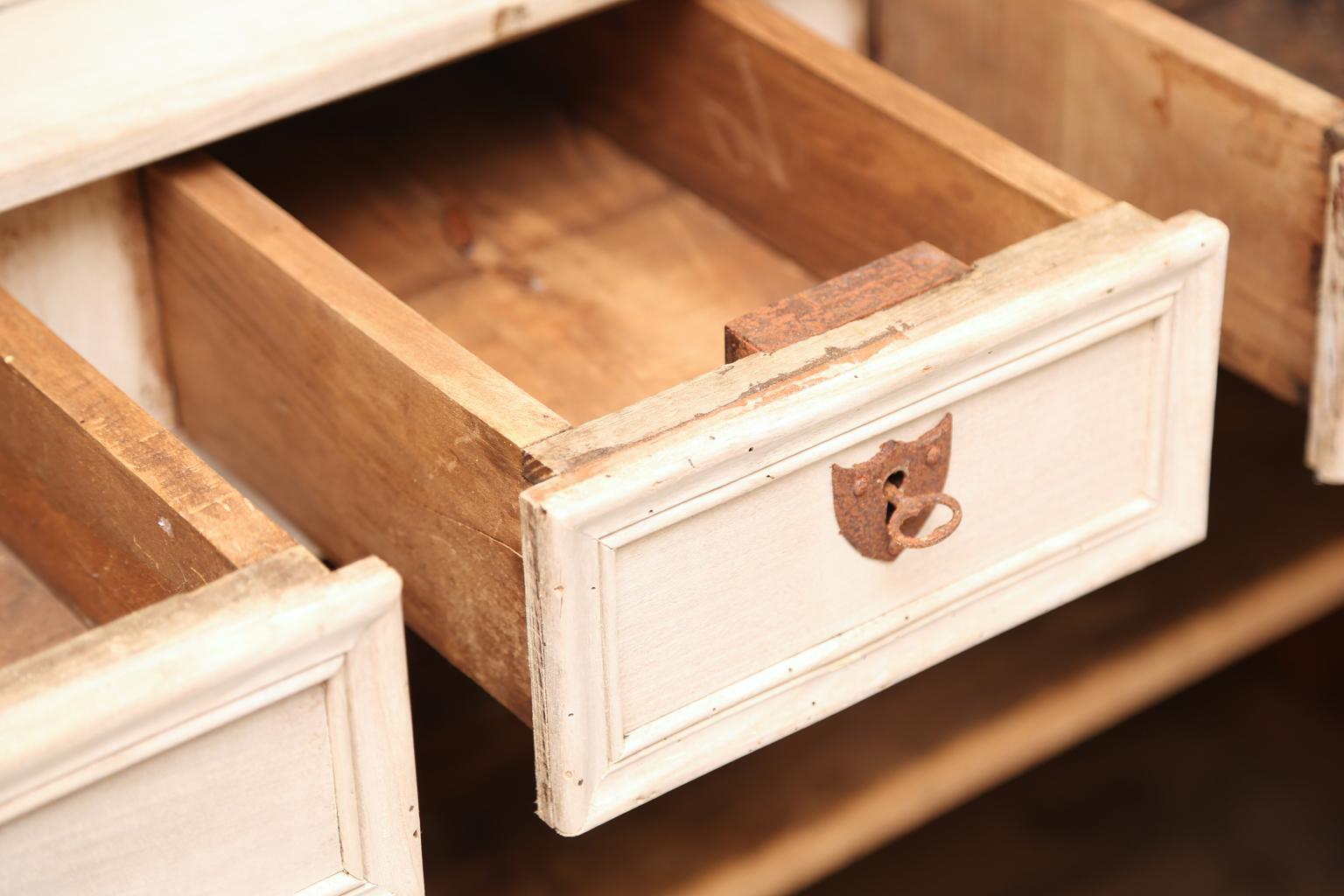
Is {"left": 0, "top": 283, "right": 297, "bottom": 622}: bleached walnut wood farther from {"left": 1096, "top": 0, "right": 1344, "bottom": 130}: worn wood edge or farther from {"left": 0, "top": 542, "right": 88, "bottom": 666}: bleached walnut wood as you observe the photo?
{"left": 1096, "top": 0, "right": 1344, "bottom": 130}: worn wood edge

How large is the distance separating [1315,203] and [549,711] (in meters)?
0.40

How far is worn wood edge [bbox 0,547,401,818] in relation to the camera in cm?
52

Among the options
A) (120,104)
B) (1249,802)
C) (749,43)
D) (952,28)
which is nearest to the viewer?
(120,104)

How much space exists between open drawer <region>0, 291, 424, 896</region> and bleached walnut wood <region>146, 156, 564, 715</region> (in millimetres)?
79

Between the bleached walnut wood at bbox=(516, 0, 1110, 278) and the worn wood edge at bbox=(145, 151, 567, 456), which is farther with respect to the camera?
the bleached walnut wood at bbox=(516, 0, 1110, 278)

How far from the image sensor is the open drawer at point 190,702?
0.53m

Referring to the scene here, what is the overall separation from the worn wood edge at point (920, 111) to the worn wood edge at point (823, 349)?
43mm

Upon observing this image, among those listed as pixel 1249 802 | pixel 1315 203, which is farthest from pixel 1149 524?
pixel 1249 802

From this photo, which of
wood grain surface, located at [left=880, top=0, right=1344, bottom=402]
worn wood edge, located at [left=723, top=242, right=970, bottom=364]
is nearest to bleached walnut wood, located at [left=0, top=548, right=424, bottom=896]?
worn wood edge, located at [left=723, top=242, right=970, bottom=364]

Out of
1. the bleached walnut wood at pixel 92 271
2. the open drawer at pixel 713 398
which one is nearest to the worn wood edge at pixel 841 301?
the open drawer at pixel 713 398

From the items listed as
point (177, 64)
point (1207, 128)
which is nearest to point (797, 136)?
point (1207, 128)

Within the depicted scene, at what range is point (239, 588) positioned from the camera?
1.85 ft

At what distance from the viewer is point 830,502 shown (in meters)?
0.66

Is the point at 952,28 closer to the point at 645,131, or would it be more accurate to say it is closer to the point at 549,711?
the point at 645,131
